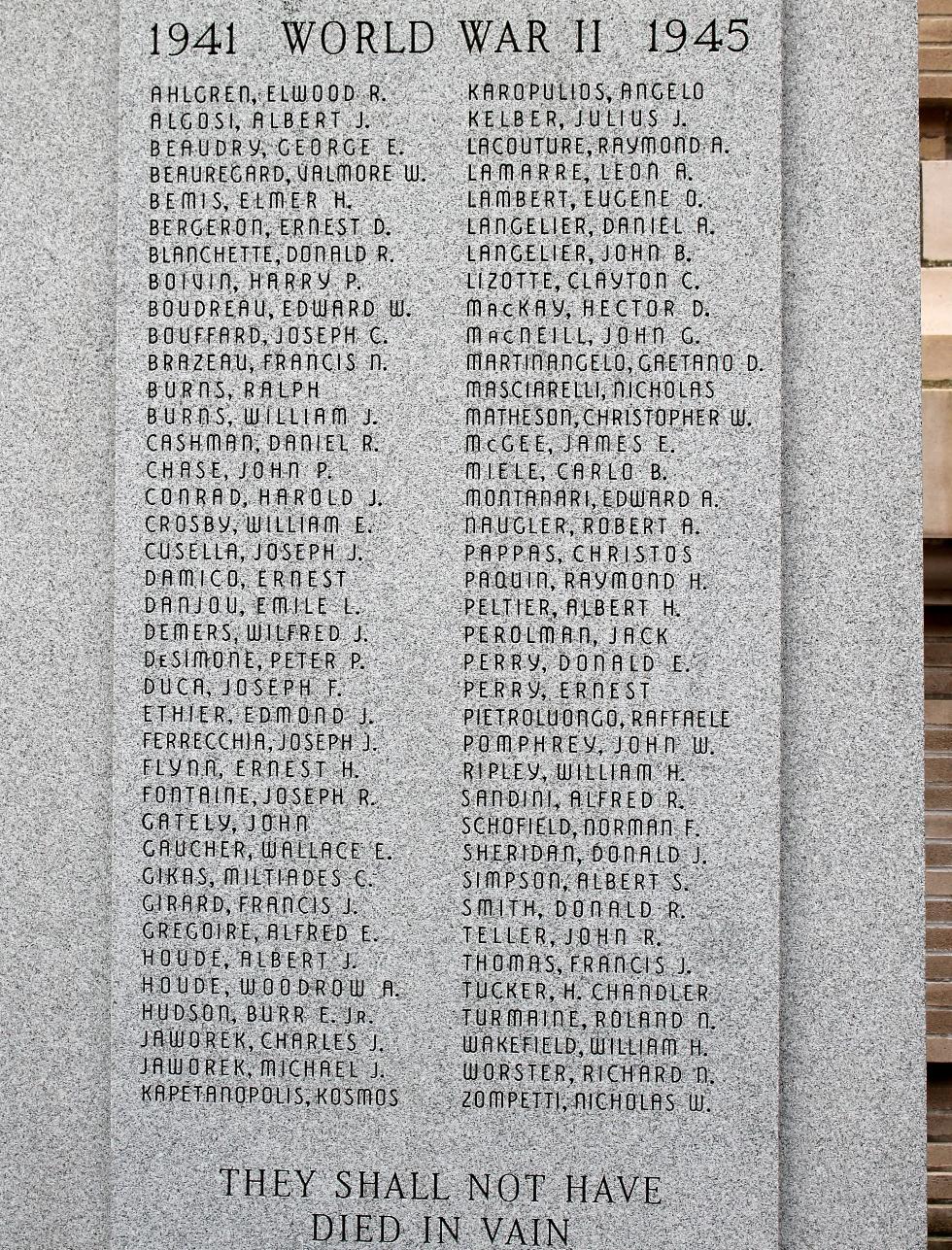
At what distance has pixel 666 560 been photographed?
3.43 meters

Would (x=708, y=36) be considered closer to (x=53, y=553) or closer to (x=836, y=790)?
(x=836, y=790)

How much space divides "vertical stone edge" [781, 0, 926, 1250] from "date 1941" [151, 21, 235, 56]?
1714 mm

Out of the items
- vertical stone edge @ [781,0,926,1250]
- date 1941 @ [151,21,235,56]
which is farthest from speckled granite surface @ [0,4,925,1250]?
date 1941 @ [151,21,235,56]

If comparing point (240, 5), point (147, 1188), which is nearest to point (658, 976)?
point (147, 1188)

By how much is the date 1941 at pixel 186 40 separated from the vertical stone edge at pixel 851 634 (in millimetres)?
1714

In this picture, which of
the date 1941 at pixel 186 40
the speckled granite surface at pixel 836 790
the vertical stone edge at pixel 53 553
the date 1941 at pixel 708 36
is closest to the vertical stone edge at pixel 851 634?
the speckled granite surface at pixel 836 790

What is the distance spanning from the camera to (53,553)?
12.0 feet

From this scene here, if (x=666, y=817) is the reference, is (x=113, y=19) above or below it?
above

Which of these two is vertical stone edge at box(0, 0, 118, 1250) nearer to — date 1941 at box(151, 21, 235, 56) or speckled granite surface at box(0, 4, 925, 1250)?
speckled granite surface at box(0, 4, 925, 1250)

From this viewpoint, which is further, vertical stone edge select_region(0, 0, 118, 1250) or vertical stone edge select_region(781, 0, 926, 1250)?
vertical stone edge select_region(0, 0, 118, 1250)

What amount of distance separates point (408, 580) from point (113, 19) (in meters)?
2.03

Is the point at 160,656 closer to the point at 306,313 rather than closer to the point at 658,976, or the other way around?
the point at 306,313

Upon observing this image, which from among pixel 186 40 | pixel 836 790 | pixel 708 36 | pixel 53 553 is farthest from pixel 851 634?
pixel 186 40

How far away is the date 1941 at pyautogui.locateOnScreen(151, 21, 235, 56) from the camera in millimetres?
3498
